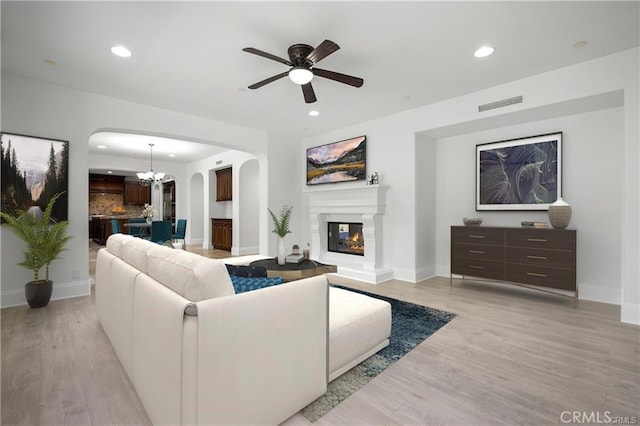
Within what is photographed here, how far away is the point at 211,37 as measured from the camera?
285 cm

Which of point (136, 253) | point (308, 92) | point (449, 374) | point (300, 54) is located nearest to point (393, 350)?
point (449, 374)

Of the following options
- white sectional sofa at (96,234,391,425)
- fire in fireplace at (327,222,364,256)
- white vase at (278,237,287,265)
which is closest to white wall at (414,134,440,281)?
fire in fireplace at (327,222,364,256)

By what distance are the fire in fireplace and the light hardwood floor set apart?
2.57m

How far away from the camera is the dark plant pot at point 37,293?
351 cm

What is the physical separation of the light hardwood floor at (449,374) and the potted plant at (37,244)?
0.26 m

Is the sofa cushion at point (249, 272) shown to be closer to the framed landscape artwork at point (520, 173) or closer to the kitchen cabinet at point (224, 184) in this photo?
the framed landscape artwork at point (520, 173)

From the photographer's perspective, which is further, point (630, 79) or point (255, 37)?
point (630, 79)

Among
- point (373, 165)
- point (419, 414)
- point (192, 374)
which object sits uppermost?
point (373, 165)

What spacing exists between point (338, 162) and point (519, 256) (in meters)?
3.42

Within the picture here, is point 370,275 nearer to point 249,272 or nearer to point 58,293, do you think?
point 249,272

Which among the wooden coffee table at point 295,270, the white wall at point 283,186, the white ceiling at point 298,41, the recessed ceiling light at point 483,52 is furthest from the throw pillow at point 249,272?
the white wall at point 283,186

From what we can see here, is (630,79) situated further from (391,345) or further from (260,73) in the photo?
(260,73)

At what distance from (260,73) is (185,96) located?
4.67 ft

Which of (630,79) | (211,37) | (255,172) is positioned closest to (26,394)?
(211,37)
